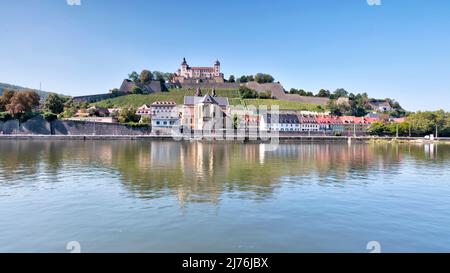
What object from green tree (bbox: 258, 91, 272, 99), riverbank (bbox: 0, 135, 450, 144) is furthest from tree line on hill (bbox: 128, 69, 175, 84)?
riverbank (bbox: 0, 135, 450, 144)

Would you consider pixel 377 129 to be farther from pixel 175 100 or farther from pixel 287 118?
pixel 175 100

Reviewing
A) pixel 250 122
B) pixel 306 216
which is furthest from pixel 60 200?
pixel 250 122

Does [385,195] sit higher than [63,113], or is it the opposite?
[63,113]

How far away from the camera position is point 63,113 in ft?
232

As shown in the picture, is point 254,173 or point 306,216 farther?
point 254,173

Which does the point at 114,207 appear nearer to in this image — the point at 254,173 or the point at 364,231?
the point at 364,231

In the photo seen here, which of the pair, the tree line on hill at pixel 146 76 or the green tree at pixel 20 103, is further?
the tree line on hill at pixel 146 76

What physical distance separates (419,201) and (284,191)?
4735mm

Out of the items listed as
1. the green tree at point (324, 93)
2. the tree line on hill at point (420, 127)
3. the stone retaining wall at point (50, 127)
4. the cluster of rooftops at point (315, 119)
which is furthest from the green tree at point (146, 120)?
the green tree at point (324, 93)

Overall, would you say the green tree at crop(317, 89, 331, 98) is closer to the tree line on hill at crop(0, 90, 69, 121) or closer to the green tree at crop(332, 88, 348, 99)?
the green tree at crop(332, 88, 348, 99)

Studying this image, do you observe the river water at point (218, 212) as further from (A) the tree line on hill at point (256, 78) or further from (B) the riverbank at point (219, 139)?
(A) the tree line on hill at point (256, 78)

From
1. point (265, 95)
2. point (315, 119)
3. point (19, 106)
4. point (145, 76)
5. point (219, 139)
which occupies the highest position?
point (145, 76)

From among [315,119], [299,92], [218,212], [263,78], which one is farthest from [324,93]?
[218,212]

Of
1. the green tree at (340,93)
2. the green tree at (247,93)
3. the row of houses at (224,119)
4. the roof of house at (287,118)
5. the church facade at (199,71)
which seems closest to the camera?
the row of houses at (224,119)
